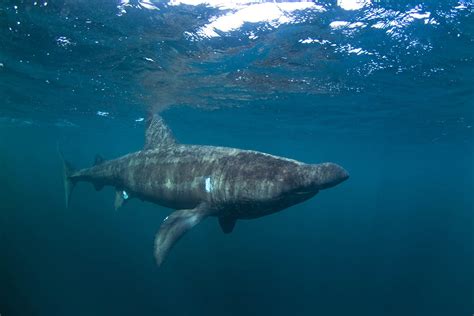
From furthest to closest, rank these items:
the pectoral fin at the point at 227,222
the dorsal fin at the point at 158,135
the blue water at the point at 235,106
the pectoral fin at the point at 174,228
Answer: the blue water at the point at 235,106 < the dorsal fin at the point at 158,135 < the pectoral fin at the point at 227,222 < the pectoral fin at the point at 174,228

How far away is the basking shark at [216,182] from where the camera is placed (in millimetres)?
6199

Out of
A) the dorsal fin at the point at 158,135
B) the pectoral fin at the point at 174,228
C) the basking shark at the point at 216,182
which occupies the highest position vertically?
the dorsal fin at the point at 158,135

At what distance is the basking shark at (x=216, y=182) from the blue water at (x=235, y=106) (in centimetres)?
631

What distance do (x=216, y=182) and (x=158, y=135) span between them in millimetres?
4343

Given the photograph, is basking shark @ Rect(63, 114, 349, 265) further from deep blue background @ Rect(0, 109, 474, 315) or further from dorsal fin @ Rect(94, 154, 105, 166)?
deep blue background @ Rect(0, 109, 474, 315)

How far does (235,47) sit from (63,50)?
8.91 meters

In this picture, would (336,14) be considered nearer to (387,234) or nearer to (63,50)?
(63,50)

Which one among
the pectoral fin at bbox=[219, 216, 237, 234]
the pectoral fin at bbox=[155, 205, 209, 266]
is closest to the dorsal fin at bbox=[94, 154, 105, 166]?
the pectoral fin at bbox=[155, 205, 209, 266]

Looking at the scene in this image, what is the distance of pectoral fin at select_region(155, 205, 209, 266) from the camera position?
687cm

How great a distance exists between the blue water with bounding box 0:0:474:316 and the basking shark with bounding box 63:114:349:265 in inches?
248

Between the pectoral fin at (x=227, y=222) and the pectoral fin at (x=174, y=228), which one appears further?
the pectoral fin at (x=227, y=222)

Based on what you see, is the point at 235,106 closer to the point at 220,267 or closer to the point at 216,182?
the point at 220,267

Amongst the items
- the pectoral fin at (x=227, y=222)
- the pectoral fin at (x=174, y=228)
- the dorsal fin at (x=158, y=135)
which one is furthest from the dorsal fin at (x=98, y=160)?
the pectoral fin at (x=227, y=222)

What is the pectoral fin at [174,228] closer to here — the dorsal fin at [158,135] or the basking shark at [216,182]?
the basking shark at [216,182]
